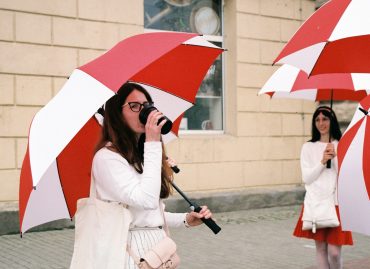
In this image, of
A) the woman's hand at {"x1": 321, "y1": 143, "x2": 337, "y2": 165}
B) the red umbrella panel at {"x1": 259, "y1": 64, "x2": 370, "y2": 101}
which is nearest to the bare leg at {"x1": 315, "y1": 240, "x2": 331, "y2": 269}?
the woman's hand at {"x1": 321, "y1": 143, "x2": 337, "y2": 165}

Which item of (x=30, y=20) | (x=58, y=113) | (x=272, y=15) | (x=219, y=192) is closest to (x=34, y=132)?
(x=58, y=113)

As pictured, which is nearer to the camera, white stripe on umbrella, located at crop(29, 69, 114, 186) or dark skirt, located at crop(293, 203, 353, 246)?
white stripe on umbrella, located at crop(29, 69, 114, 186)

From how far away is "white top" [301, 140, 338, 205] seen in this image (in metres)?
5.16

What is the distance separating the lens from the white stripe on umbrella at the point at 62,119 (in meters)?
2.41

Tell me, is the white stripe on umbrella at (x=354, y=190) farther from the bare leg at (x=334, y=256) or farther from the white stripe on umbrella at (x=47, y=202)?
the bare leg at (x=334, y=256)

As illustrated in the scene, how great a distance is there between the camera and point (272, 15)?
431 inches

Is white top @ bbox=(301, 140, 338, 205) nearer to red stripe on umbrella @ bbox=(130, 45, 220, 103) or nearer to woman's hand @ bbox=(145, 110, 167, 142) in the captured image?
red stripe on umbrella @ bbox=(130, 45, 220, 103)

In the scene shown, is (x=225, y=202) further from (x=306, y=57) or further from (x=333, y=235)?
(x=306, y=57)

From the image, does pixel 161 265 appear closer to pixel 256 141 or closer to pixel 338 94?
pixel 338 94

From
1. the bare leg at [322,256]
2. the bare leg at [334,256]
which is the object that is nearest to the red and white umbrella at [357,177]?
the bare leg at [334,256]

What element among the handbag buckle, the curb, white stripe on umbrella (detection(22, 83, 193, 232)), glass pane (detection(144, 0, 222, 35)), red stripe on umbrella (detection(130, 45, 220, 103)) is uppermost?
glass pane (detection(144, 0, 222, 35))

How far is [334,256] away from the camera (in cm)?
516

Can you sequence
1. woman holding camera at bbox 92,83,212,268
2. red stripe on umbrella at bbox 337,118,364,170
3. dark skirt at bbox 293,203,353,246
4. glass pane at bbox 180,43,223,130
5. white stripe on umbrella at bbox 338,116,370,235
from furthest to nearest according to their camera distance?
glass pane at bbox 180,43,223,130 < dark skirt at bbox 293,203,353,246 < red stripe on umbrella at bbox 337,118,364,170 < white stripe on umbrella at bbox 338,116,370,235 < woman holding camera at bbox 92,83,212,268

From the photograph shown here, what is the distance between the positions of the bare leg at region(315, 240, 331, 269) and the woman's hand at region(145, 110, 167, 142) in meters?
3.17
